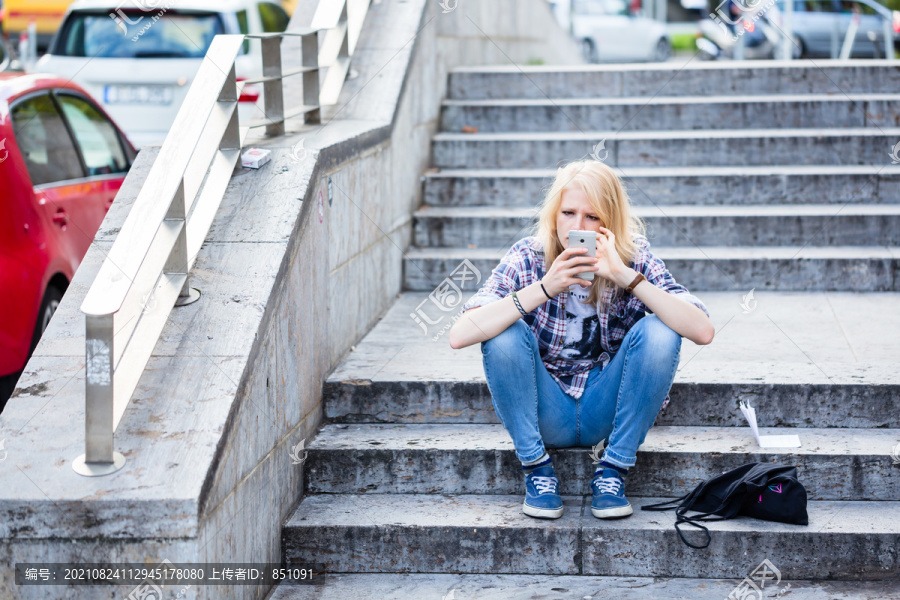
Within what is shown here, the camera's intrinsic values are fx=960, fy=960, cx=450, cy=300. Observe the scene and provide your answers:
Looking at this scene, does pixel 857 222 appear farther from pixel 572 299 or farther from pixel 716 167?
pixel 572 299

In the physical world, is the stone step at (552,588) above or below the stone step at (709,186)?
below

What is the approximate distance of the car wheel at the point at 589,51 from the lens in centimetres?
2453

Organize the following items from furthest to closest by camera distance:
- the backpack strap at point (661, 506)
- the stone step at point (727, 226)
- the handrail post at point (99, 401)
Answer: the stone step at point (727, 226), the backpack strap at point (661, 506), the handrail post at point (99, 401)

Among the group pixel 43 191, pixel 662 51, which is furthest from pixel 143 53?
pixel 662 51

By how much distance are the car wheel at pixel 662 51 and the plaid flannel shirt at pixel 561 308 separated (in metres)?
22.4

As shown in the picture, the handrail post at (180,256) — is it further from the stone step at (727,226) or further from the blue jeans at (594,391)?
the stone step at (727,226)

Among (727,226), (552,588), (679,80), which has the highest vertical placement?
(679,80)

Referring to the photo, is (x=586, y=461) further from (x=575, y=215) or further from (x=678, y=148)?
(x=678, y=148)

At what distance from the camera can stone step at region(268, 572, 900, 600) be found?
10.5 ft

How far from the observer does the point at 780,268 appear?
5332 mm

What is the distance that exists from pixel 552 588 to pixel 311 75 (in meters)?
2.89

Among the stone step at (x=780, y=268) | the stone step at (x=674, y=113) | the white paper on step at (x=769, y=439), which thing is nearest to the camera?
the white paper on step at (x=769, y=439)

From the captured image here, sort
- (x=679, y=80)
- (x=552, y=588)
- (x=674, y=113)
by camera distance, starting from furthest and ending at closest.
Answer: (x=679, y=80) < (x=674, y=113) < (x=552, y=588)

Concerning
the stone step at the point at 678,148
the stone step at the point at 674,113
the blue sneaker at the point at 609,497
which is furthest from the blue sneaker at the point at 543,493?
the stone step at the point at 674,113
